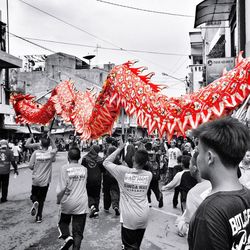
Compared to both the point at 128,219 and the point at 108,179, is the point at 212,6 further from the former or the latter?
the point at 128,219

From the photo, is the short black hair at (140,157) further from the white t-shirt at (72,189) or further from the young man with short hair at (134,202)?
the white t-shirt at (72,189)

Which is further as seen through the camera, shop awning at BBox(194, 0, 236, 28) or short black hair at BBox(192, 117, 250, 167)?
shop awning at BBox(194, 0, 236, 28)

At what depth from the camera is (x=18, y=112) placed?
6.66 metres

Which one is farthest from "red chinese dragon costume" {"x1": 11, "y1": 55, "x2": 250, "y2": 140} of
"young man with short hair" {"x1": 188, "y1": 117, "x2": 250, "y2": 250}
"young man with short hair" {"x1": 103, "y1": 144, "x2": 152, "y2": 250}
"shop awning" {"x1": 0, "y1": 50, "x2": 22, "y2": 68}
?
"shop awning" {"x1": 0, "y1": 50, "x2": 22, "y2": 68}

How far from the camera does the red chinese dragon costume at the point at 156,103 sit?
2914mm

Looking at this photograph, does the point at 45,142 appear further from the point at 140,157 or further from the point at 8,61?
the point at 8,61

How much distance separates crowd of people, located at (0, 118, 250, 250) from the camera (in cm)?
127

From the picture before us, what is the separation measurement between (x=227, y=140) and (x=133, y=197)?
2.40 m

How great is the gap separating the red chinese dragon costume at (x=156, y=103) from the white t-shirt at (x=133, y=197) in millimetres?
644

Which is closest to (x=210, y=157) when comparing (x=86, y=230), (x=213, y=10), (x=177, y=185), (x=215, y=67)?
(x=177, y=185)

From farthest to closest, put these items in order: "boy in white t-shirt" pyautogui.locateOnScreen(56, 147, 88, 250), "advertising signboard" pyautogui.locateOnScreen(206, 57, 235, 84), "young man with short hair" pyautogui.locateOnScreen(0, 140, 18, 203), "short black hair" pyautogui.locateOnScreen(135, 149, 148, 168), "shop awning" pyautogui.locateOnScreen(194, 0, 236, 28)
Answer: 1. "advertising signboard" pyautogui.locateOnScreen(206, 57, 235, 84)
2. "shop awning" pyautogui.locateOnScreen(194, 0, 236, 28)
3. "young man with short hair" pyautogui.locateOnScreen(0, 140, 18, 203)
4. "boy in white t-shirt" pyautogui.locateOnScreen(56, 147, 88, 250)
5. "short black hair" pyautogui.locateOnScreen(135, 149, 148, 168)

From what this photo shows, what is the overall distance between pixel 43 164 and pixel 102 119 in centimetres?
253

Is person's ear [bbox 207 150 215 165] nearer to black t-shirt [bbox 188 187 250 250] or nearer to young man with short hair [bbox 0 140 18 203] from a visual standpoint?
black t-shirt [bbox 188 187 250 250]

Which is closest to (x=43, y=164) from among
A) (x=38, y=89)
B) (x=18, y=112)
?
(x=18, y=112)
